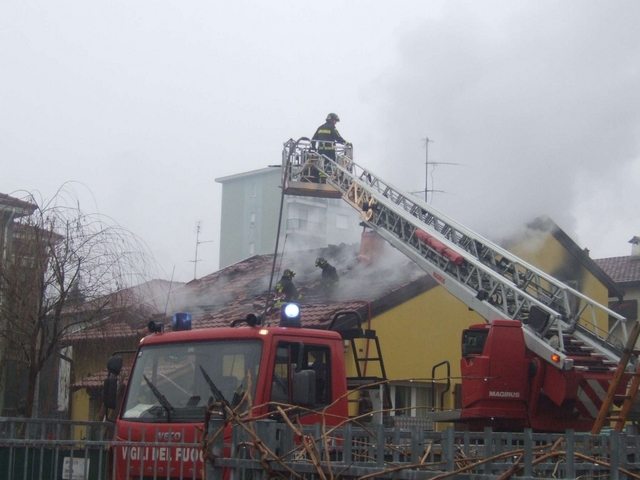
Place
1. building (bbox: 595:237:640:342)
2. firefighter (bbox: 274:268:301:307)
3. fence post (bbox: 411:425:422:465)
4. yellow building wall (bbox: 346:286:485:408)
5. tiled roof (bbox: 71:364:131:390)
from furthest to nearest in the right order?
building (bbox: 595:237:640:342)
tiled roof (bbox: 71:364:131:390)
yellow building wall (bbox: 346:286:485:408)
firefighter (bbox: 274:268:301:307)
fence post (bbox: 411:425:422:465)

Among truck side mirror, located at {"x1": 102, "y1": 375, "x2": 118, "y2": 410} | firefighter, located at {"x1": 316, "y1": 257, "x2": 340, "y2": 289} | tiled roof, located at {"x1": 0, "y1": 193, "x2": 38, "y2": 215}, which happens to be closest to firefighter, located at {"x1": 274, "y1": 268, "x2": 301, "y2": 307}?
firefighter, located at {"x1": 316, "y1": 257, "x2": 340, "y2": 289}

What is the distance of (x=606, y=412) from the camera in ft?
26.7

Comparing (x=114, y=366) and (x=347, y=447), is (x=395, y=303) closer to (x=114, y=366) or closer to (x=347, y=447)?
(x=114, y=366)

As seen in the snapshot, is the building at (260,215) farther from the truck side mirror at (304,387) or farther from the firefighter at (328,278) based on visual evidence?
the truck side mirror at (304,387)

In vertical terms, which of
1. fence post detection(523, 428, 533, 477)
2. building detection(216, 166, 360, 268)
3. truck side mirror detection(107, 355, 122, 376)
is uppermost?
building detection(216, 166, 360, 268)

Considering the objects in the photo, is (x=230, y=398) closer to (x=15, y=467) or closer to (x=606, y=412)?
(x=15, y=467)

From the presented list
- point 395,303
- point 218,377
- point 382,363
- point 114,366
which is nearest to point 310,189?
point 395,303

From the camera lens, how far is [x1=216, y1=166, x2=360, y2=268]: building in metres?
52.2

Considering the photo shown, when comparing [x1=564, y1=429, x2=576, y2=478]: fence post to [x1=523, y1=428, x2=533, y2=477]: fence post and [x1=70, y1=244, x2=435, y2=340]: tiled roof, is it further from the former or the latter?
[x1=70, y1=244, x2=435, y2=340]: tiled roof

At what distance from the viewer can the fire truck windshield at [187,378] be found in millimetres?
6707

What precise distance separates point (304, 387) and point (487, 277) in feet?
18.2

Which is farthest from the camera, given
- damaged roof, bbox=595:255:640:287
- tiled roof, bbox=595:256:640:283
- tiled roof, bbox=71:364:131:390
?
tiled roof, bbox=595:256:640:283

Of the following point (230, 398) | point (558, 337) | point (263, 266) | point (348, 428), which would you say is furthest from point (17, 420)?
point (263, 266)

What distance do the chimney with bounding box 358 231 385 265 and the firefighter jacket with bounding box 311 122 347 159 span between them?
246cm
